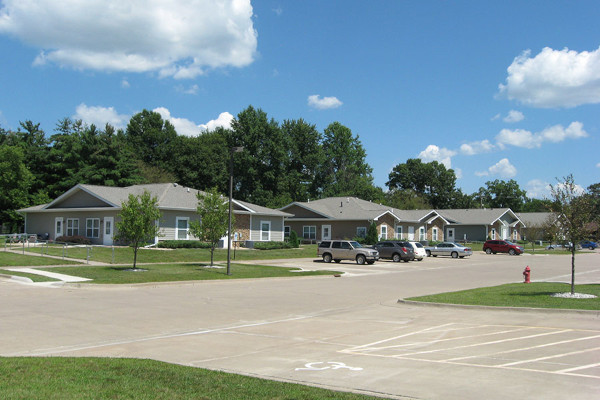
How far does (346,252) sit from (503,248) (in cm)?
2621

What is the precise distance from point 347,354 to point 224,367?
2.28m

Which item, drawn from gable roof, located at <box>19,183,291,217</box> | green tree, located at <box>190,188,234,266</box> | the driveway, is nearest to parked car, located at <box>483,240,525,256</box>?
gable roof, located at <box>19,183,291,217</box>

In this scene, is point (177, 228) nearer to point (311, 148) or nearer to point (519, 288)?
point (519, 288)

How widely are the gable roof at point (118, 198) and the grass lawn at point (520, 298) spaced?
27.0 m

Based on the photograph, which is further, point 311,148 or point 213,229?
point 311,148

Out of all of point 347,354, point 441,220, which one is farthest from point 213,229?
point 441,220

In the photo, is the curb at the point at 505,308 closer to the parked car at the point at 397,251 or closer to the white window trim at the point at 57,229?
the parked car at the point at 397,251

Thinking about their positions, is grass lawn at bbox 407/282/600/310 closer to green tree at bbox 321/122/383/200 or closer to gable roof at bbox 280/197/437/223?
gable roof at bbox 280/197/437/223

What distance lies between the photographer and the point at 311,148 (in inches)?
3474

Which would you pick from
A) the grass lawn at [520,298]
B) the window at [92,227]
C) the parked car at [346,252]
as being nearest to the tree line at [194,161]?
the window at [92,227]

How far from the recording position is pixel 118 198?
1700 inches

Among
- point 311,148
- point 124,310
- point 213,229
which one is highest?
point 311,148

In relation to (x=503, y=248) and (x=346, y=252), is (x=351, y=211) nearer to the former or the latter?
(x=503, y=248)

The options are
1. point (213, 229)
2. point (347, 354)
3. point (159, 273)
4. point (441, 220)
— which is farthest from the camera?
Result: point (441, 220)
